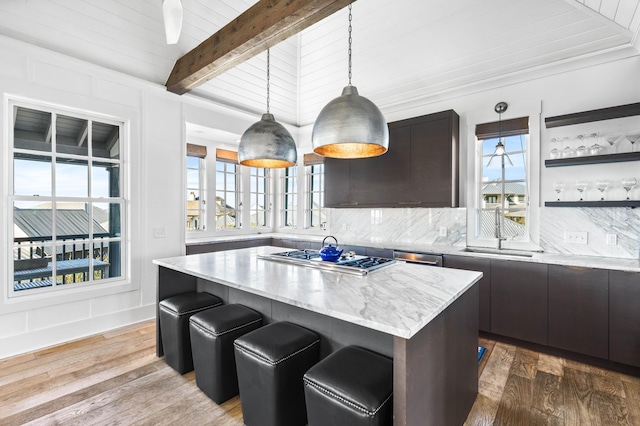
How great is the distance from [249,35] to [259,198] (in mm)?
3407

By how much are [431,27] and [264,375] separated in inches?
139

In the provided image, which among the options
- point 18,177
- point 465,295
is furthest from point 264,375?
point 18,177

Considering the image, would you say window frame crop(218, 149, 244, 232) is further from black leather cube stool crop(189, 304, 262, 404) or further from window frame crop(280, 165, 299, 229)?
black leather cube stool crop(189, 304, 262, 404)

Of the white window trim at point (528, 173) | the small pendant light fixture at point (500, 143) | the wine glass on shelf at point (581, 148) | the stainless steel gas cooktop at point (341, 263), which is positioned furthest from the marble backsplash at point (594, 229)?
the stainless steel gas cooktop at point (341, 263)

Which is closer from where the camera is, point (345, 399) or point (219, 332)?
point (345, 399)

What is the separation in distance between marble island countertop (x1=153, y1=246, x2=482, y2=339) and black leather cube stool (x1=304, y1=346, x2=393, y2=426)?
30cm

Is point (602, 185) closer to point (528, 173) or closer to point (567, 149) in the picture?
point (567, 149)

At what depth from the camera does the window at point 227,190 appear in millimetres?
5090

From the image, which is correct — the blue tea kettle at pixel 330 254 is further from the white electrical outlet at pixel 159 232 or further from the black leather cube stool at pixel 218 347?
the white electrical outlet at pixel 159 232

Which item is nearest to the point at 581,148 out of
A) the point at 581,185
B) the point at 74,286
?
the point at 581,185

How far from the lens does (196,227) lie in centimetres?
481

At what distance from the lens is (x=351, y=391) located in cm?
131

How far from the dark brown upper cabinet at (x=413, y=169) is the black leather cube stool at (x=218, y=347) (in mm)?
2426

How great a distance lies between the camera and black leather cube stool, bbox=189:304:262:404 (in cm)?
200
